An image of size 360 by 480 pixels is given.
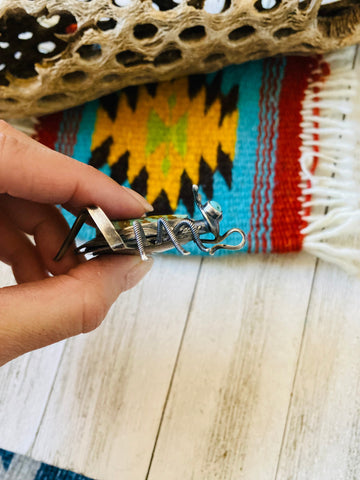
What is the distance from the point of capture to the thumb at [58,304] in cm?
42

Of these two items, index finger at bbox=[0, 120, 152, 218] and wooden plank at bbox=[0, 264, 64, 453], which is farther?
wooden plank at bbox=[0, 264, 64, 453]

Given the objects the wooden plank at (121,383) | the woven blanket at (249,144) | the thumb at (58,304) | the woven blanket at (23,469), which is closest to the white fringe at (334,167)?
the woven blanket at (249,144)

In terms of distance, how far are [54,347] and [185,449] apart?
8.4 inches

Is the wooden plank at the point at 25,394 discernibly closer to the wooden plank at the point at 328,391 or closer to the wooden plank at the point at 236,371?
the wooden plank at the point at 236,371

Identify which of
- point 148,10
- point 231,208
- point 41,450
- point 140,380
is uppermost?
point 148,10

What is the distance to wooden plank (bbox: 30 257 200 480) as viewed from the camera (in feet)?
2.03

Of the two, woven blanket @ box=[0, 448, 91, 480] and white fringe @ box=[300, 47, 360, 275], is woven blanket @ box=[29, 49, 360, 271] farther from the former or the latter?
woven blanket @ box=[0, 448, 91, 480]

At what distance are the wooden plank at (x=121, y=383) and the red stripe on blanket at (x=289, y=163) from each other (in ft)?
0.41

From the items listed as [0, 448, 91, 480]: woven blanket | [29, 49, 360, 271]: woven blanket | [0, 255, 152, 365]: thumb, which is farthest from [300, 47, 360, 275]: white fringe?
[0, 448, 91, 480]: woven blanket

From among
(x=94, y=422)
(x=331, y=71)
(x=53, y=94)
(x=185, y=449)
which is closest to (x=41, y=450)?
(x=94, y=422)

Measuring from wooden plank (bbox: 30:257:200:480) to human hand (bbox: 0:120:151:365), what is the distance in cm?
17

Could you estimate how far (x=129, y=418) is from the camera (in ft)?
2.05

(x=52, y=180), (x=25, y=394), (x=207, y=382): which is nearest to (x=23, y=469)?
(x=25, y=394)

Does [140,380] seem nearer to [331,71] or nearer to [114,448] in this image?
[114,448]
